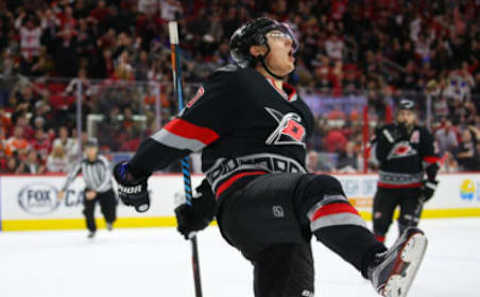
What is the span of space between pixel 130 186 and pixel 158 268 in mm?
3408

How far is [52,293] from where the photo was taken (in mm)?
4316

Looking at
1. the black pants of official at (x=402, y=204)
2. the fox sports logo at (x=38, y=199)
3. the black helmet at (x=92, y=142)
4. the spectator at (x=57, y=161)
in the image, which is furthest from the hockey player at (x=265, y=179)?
the fox sports logo at (x=38, y=199)

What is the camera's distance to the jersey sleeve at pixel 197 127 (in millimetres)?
2010

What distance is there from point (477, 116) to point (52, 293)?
753 cm

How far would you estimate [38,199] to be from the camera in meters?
8.42

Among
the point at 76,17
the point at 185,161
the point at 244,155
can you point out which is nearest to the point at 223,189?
the point at 244,155

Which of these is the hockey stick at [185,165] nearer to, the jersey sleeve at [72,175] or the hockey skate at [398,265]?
the hockey skate at [398,265]

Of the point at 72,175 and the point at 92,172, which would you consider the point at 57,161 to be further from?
the point at 92,172

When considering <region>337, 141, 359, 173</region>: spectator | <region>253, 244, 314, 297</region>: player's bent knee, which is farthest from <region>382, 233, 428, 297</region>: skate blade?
<region>337, 141, 359, 173</region>: spectator

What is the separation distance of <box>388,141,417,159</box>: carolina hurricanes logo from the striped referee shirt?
3.77m

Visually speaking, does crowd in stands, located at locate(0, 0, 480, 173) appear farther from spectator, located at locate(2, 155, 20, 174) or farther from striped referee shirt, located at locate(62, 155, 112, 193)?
striped referee shirt, located at locate(62, 155, 112, 193)

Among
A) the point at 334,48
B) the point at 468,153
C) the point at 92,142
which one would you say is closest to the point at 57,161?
the point at 92,142

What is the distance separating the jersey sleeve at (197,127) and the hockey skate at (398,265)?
684mm

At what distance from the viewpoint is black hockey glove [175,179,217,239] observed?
7.75 feet
